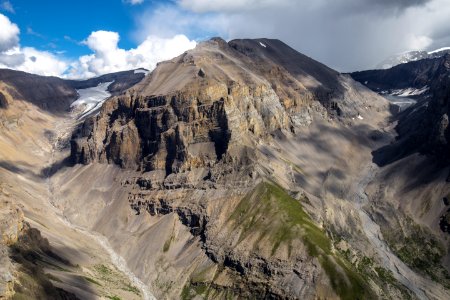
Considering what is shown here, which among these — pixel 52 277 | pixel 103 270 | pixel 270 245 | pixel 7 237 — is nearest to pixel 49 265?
pixel 7 237

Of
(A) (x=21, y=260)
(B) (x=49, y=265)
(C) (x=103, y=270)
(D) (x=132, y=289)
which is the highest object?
(A) (x=21, y=260)

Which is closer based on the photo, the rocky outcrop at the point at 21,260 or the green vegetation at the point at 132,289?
the rocky outcrop at the point at 21,260

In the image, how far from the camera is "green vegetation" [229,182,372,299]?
477 feet

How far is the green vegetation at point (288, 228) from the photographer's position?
145m

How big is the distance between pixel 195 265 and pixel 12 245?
6220cm

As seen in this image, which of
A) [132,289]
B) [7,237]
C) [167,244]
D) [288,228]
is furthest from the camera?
[167,244]

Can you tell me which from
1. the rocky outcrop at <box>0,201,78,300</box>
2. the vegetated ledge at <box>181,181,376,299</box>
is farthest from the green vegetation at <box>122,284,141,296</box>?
the rocky outcrop at <box>0,201,78,300</box>

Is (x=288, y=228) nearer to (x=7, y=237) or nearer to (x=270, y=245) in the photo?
(x=270, y=245)

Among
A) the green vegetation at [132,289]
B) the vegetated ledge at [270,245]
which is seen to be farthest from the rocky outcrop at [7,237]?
the vegetated ledge at [270,245]

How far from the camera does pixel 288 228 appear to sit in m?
167

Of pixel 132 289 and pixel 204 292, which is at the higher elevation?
pixel 132 289

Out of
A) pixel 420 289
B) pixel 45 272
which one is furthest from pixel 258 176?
pixel 45 272

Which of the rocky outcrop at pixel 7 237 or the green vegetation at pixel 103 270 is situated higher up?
the rocky outcrop at pixel 7 237

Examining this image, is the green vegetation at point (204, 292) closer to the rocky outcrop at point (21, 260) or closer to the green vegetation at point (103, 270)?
the green vegetation at point (103, 270)
